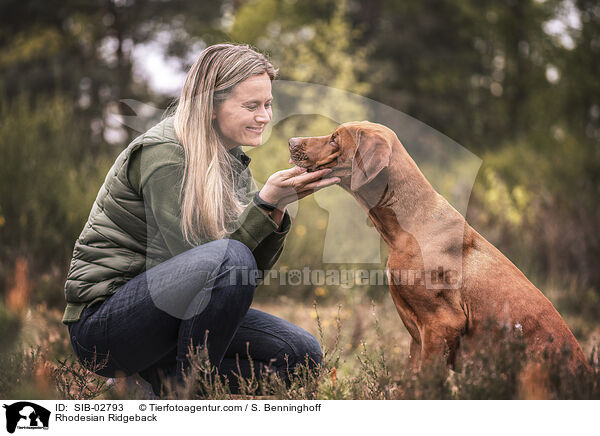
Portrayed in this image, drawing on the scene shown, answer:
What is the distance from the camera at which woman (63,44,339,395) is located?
2.77 meters

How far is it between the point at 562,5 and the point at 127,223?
1280 cm

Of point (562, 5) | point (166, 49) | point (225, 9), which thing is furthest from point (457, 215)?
point (562, 5)

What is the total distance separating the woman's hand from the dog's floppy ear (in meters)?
0.14

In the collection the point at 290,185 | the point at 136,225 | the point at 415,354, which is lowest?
the point at 415,354

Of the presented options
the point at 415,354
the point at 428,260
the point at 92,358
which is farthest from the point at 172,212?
the point at 415,354

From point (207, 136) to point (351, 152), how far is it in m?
0.78

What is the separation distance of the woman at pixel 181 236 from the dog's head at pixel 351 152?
0.12m

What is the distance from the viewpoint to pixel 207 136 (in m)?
2.99

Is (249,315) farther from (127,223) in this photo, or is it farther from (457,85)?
(457,85)

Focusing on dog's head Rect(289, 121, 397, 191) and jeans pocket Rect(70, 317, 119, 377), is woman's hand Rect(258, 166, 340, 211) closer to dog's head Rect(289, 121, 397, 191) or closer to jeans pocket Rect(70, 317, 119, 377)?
dog's head Rect(289, 121, 397, 191)

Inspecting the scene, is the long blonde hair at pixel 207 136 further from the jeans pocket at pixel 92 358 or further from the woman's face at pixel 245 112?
the jeans pocket at pixel 92 358
